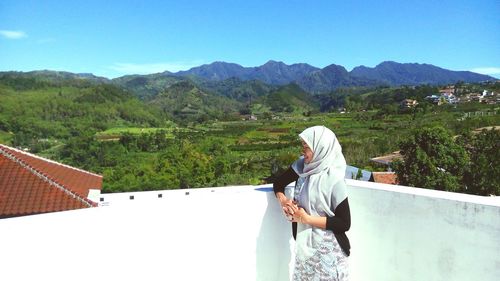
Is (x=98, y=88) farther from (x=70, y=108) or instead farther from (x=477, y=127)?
(x=477, y=127)

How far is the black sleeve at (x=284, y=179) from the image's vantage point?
195cm

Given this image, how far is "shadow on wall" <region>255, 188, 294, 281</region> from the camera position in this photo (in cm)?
213

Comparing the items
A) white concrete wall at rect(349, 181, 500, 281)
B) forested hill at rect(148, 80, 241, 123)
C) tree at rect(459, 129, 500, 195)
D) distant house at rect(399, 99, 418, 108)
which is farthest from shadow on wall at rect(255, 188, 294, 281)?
forested hill at rect(148, 80, 241, 123)

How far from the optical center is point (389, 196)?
1.94 metres

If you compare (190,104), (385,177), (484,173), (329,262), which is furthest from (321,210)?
(190,104)

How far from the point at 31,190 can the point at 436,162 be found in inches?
588

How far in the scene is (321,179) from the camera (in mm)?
1688

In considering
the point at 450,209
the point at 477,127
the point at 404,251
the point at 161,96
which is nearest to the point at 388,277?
the point at 404,251

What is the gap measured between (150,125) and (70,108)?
11936mm

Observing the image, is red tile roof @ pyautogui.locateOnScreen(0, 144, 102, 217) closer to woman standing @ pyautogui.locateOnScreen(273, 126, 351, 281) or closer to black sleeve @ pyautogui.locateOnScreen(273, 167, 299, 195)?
black sleeve @ pyautogui.locateOnScreen(273, 167, 299, 195)

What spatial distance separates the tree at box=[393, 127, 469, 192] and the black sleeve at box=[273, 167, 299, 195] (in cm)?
1568

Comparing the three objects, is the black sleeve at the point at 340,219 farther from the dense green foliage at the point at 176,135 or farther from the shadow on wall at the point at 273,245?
the dense green foliage at the point at 176,135

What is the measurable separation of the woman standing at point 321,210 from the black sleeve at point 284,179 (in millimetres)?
111

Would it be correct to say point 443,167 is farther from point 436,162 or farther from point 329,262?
point 329,262
